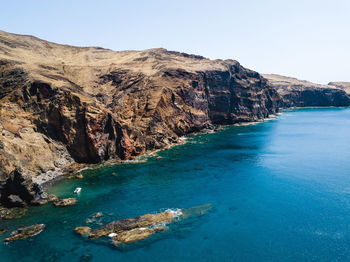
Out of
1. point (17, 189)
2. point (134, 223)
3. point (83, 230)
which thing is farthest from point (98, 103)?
point (134, 223)

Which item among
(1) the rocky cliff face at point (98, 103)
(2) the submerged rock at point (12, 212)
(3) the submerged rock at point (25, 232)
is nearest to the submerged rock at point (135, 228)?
(3) the submerged rock at point (25, 232)

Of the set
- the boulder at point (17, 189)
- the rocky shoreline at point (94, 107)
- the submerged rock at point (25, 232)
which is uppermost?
the rocky shoreline at point (94, 107)

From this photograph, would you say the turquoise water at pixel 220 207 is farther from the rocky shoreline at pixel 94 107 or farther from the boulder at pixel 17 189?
the rocky shoreline at pixel 94 107

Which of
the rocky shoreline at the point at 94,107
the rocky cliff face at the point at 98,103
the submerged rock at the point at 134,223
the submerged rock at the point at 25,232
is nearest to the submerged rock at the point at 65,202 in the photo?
the rocky shoreline at the point at 94,107

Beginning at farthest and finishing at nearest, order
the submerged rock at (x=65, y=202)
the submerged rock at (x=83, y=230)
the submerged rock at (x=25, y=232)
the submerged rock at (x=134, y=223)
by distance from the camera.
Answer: the submerged rock at (x=65, y=202) < the submerged rock at (x=134, y=223) < the submerged rock at (x=83, y=230) < the submerged rock at (x=25, y=232)

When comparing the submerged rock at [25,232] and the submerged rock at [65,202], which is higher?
the submerged rock at [65,202]

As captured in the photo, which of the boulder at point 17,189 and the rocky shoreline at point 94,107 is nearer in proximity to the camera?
the boulder at point 17,189

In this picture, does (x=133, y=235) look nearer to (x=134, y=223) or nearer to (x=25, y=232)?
(x=134, y=223)

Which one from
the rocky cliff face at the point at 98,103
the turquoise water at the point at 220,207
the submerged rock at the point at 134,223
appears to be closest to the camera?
the turquoise water at the point at 220,207
